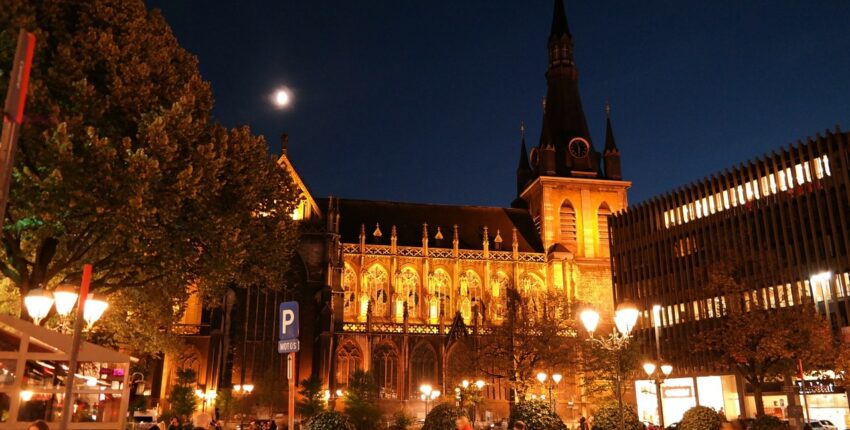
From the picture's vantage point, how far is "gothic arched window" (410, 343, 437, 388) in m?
52.7

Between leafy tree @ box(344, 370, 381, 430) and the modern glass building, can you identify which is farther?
the modern glass building

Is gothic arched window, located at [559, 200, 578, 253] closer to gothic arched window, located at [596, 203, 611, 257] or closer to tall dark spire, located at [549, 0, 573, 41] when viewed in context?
gothic arched window, located at [596, 203, 611, 257]

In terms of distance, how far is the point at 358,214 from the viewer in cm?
6500

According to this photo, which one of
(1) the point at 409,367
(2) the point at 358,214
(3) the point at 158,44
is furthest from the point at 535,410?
(2) the point at 358,214

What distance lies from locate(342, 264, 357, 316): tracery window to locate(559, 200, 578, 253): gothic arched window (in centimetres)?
2140

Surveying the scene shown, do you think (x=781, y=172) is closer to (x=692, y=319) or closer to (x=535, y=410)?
(x=692, y=319)

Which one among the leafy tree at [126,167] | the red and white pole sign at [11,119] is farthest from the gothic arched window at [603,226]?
the red and white pole sign at [11,119]

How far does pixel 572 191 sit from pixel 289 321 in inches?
2331

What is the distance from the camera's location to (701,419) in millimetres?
19859

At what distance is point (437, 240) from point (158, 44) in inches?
1836

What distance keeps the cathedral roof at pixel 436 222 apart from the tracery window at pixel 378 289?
10.3ft

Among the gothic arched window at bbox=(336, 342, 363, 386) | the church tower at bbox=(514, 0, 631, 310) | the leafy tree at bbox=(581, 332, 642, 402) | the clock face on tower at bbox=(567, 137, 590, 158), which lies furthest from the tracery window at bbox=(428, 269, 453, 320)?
the clock face on tower at bbox=(567, 137, 590, 158)

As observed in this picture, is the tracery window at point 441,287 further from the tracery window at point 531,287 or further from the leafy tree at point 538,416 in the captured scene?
the leafy tree at point 538,416

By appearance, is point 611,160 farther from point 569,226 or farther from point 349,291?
point 349,291
